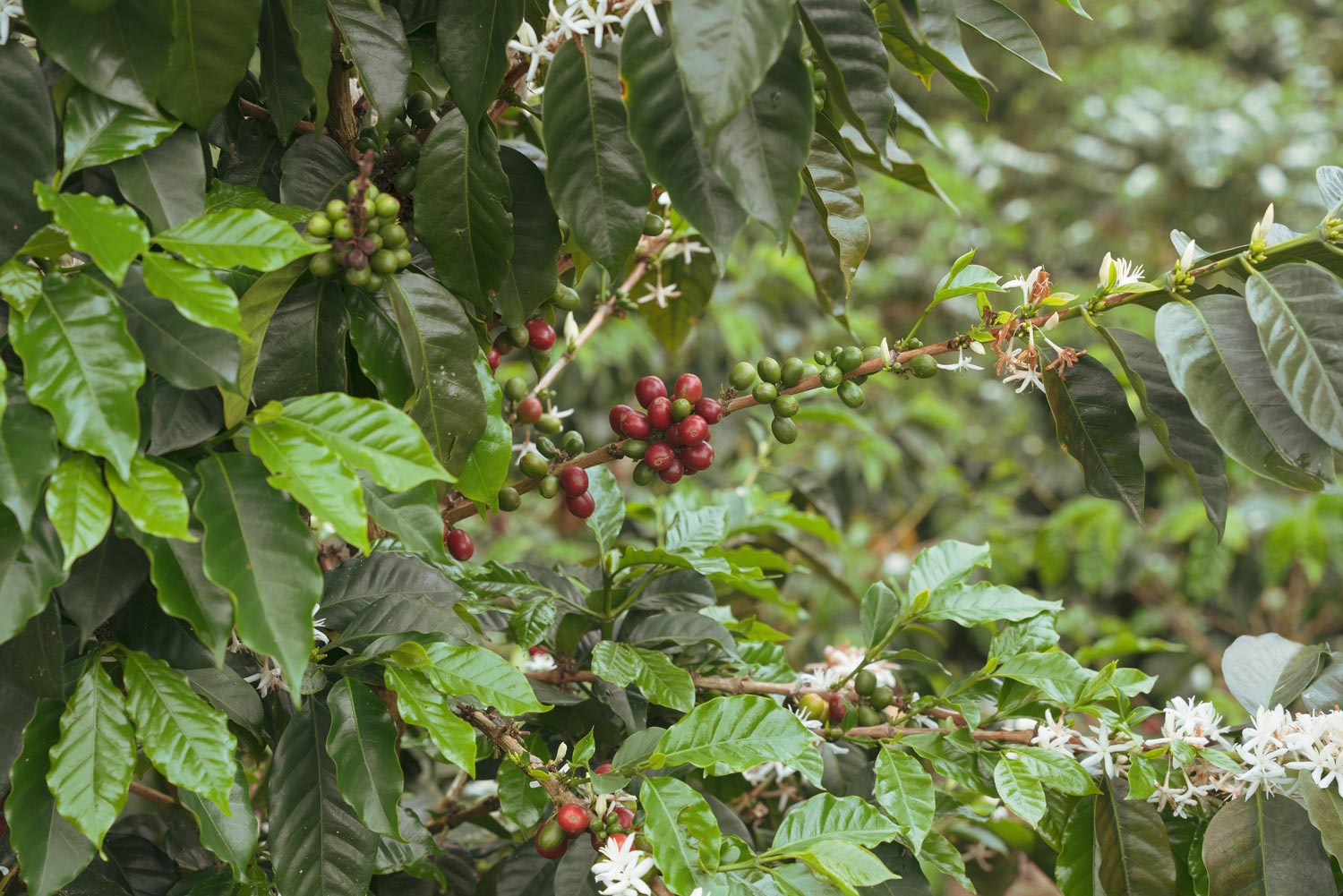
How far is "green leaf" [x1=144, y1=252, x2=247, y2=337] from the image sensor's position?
0.50m

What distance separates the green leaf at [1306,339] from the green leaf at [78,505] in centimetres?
65

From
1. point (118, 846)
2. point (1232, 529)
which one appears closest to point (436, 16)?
point (118, 846)

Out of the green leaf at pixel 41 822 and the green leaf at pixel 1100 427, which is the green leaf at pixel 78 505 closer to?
the green leaf at pixel 41 822

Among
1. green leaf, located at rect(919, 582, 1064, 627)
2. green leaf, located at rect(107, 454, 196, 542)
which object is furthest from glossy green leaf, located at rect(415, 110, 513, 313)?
green leaf, located at rect(919, 582, 1064, 627)

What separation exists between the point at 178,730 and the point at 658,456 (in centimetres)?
35

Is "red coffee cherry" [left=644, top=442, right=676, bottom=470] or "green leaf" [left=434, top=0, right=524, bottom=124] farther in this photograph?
"red coffee cherry" [left=644, top=442, right=676, bottom=470]

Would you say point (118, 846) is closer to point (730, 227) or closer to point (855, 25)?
point (730, 227)

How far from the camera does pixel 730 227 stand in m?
0.59

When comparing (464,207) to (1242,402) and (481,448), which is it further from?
(1242,402)

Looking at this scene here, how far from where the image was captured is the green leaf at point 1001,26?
0.70m

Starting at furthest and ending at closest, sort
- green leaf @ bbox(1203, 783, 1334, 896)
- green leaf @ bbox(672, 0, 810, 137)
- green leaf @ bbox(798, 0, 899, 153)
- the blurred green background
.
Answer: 1. the blurred green background
2. green leaf @ bbox(1203, 783, 1334, 896)
3. green leaf @ bbox(798, 0, 899, 153)
4. green leaf @ bbox(672, 0, 810, 137)

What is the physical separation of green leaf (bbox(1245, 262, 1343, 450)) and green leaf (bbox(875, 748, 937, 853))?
0.34 meters

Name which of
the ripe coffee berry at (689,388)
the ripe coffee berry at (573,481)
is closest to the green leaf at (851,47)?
the ripe coffee berry at (689,388)

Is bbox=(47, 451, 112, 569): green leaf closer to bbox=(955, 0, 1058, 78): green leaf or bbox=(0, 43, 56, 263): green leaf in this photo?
bbox=(0, 43, 56, 263): green leaf
